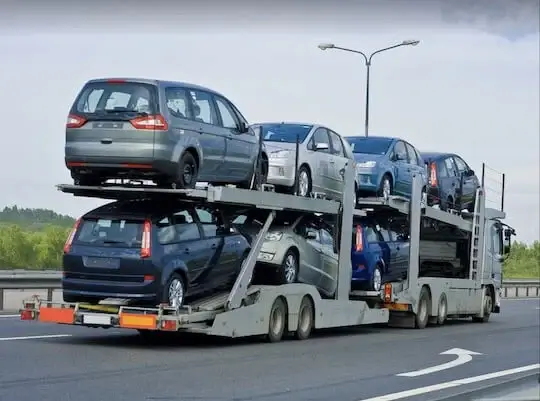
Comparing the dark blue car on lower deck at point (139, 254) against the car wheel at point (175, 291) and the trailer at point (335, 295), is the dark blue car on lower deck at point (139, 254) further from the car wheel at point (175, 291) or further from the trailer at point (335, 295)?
the trailer at point (335, 295)

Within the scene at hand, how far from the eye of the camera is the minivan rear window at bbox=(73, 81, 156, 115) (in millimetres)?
14586

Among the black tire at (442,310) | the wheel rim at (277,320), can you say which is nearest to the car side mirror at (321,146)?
the wheel rim at (277,320)

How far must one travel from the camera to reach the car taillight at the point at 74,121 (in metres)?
14.8

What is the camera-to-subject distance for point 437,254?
25.3 metres

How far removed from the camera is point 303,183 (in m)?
18.2

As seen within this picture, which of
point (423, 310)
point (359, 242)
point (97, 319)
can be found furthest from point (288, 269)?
point (423, 310)

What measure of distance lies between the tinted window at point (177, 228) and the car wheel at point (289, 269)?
2.38 metres

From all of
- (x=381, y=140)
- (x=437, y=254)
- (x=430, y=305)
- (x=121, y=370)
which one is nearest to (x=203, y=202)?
(x=121, y=370)

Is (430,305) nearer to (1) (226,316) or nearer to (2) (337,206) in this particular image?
(2) (337,206)

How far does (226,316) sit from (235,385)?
3.74 meters

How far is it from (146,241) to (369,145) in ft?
25.5

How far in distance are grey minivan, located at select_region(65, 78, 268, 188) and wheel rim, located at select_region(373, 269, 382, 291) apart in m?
6.39

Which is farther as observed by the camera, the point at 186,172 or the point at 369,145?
the point at 369,145

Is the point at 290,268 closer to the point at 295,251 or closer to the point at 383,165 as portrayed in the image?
the point at 295,251
